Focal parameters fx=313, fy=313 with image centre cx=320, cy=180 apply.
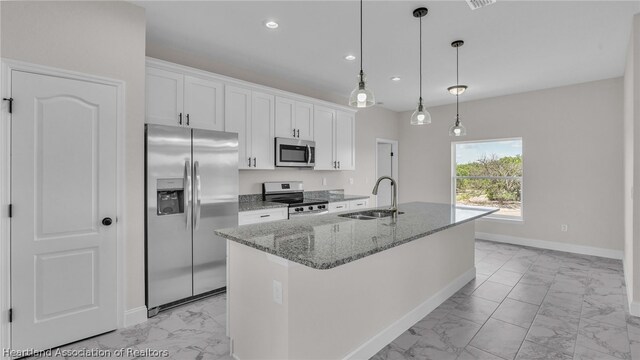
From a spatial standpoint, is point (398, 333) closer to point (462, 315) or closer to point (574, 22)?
point (462, 315)

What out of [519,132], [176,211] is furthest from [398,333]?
[519,132]


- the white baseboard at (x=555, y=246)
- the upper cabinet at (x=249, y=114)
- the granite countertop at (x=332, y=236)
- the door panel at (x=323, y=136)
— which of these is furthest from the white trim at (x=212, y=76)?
the white baseboard at (x=555, y=246)

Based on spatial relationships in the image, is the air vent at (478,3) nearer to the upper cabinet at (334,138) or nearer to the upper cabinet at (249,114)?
the upper cabinet at (249,114)

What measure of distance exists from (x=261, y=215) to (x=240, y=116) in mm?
1222

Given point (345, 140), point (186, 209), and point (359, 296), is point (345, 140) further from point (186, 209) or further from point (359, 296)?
point (359, 296)

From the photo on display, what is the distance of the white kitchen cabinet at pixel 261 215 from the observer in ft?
11.3

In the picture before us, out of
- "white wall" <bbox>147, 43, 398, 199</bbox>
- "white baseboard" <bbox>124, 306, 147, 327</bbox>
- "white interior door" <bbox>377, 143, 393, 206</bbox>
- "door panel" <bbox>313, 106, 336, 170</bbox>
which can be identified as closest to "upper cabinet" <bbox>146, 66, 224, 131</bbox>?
"white wall" <bbox>147, 43, 398, 199</bbox>

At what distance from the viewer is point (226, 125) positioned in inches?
143

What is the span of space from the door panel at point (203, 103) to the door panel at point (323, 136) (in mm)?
1574

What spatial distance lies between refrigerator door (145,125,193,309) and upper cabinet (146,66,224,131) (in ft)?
1.22

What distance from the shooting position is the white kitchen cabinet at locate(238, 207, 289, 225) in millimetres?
3453

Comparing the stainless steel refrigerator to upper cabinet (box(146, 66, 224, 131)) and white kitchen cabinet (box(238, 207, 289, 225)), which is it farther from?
upper cabinet (box(146, 66, 224, 131))

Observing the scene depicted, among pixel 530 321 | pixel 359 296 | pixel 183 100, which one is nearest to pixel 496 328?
pixel 530 321

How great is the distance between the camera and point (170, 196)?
293 cm
